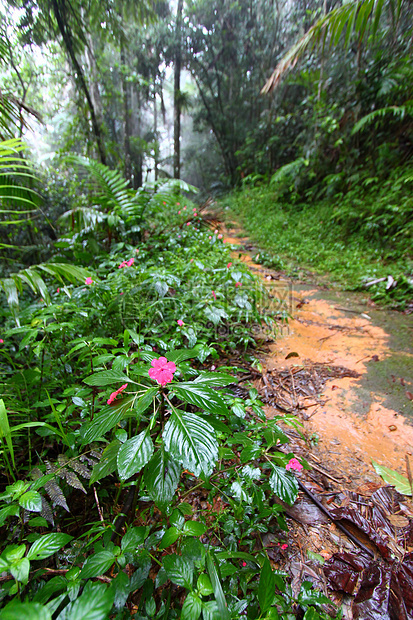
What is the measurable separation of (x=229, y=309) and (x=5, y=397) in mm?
1541

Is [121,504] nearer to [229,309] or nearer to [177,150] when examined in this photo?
[229,309]

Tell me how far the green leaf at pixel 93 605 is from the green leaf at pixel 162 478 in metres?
0.18

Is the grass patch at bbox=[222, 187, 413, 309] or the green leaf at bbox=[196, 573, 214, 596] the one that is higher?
the grass patch at bbox=[222, 187, 413, 309]

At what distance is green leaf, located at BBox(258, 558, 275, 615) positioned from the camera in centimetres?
67

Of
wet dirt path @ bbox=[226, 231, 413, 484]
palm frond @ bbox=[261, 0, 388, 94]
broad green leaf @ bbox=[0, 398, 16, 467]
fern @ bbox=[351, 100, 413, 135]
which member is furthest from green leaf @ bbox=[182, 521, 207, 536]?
fern @ bbox=[351, 100, 413, 135]

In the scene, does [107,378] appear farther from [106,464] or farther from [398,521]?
[398,521]

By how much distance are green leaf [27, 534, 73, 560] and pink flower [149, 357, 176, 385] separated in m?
0.43

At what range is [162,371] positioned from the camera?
0.80m

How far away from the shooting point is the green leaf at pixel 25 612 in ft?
1.46

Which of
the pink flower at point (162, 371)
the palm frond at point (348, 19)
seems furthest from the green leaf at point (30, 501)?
the palm frond at point (348, 19)

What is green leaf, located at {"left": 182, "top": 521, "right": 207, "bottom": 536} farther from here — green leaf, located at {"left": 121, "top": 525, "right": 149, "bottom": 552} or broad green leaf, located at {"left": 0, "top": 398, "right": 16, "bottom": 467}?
broad green leaf, located at {"left": 0, "top": 398, "right": 16, "bottom": 467}

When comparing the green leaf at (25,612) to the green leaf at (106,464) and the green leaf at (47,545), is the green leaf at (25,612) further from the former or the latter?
the green leaf at (106,464)

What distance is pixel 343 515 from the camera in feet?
3.34

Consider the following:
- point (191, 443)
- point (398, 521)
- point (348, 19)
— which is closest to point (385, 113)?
point (348, 19)
